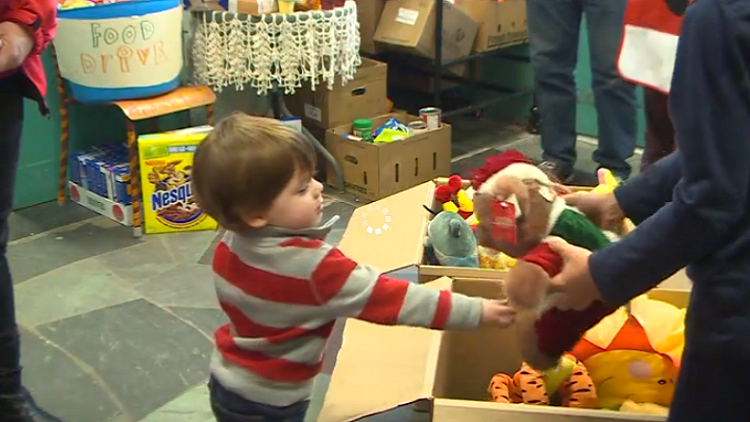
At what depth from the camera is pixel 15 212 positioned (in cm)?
304

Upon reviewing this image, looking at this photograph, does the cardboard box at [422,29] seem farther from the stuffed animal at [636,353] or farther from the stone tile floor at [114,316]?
the stuffed animal at [636,353]

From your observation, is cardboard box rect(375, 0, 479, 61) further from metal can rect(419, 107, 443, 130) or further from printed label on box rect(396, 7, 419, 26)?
metal can rect(419, 107, 443, 130)

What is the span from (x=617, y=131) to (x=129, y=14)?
5.33 feet

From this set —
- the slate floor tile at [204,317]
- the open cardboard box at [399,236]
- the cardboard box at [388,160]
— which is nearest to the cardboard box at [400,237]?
the open cardboard box at [399,236]

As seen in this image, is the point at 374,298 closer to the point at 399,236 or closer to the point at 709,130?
the point at 709,130

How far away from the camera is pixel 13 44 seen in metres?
1.50

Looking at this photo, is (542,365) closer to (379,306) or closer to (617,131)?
(379,306)

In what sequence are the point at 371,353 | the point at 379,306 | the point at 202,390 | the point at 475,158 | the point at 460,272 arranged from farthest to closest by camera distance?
1. the point at 475,158
2. the point at 202,390
3. the point at 460,272
4. the point at 371,353
5. the point at 379,306

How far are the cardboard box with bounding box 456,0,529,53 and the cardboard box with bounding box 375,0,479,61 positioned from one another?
4 centimetres

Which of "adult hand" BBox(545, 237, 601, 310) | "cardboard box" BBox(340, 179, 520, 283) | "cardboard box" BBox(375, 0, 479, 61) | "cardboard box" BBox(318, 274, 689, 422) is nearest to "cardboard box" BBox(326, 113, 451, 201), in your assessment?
"cardboard box" BBox(375, 0, 479, 61)

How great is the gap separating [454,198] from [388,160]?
968mm

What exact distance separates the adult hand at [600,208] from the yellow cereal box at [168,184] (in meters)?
1.65

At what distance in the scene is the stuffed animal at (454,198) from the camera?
2047mm

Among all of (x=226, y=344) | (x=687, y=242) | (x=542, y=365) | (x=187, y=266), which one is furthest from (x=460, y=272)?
(x=187, y=266)
